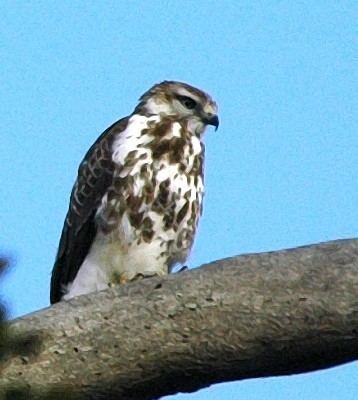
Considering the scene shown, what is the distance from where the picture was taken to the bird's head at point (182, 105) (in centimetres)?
834

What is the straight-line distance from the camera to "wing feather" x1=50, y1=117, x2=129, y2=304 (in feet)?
25.3

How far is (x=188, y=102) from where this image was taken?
8.54 m

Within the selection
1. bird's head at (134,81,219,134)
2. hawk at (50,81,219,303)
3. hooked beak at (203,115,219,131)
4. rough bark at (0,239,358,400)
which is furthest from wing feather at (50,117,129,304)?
rough bark at (0,239,358,400)

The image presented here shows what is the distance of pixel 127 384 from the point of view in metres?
4.12

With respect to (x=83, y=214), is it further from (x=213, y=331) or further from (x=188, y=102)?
(x=213, y=331)

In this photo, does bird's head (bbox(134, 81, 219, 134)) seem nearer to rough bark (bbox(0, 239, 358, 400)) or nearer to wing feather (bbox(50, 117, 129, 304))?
wing feather (bbox(50, 117, 129, 304))

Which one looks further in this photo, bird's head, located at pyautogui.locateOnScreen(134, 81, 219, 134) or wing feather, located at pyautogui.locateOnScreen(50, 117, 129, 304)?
bird's head, located at pyautogui.locateOnScreen(134, 81, 219, 134)

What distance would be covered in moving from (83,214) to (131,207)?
1.63ft

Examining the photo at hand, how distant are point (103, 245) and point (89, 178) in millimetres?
476

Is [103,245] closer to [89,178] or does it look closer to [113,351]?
[89,178]

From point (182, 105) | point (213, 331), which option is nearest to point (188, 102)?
point (182, 105)

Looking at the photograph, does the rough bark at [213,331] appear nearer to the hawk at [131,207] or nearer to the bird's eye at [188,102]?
the hawk at [131,207]

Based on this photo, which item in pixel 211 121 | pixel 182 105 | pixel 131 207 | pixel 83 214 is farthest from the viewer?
pixel 182 105

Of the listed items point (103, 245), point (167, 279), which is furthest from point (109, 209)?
point (167, 279)
